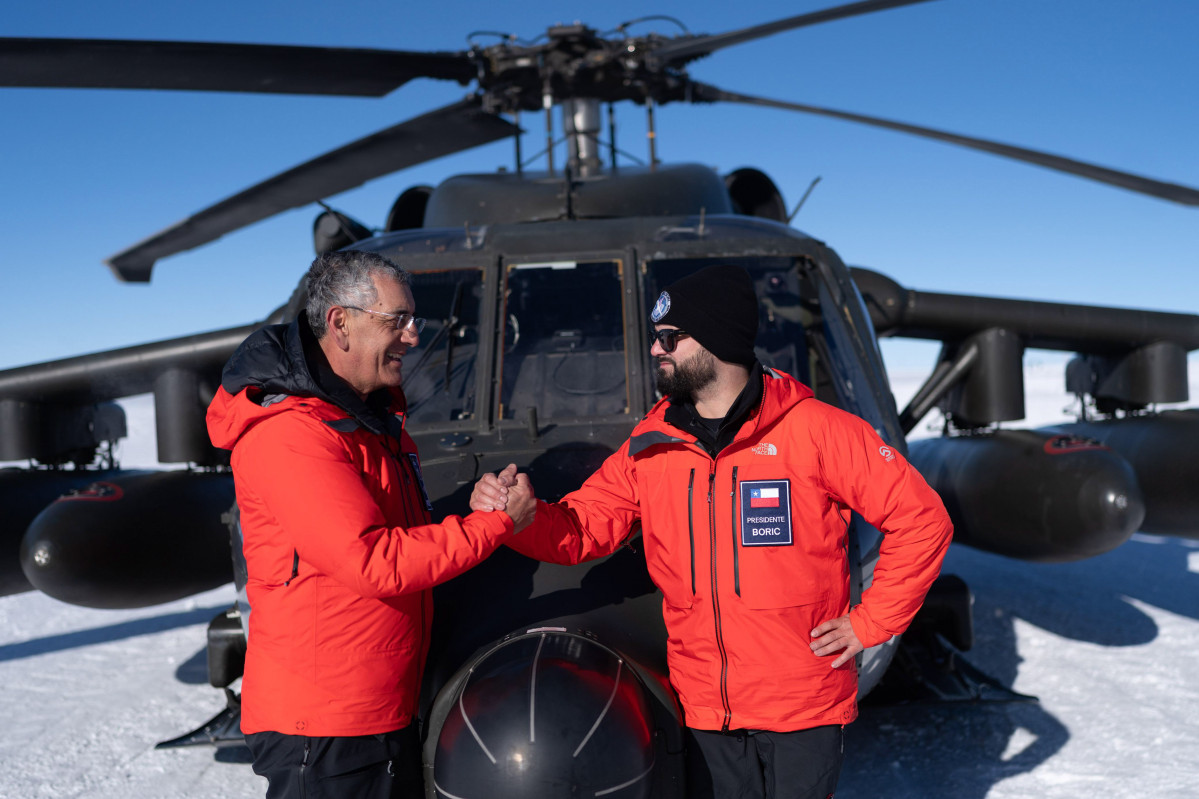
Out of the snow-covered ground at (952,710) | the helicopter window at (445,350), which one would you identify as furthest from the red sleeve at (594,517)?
the snow-covered ground at (952,710)

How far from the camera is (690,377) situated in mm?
2344

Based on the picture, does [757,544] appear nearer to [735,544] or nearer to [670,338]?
[735,544]

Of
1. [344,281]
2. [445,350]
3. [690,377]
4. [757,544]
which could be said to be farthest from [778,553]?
[445,350]

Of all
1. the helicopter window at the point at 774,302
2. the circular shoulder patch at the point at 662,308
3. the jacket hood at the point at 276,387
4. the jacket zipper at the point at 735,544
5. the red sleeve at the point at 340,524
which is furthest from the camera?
the helicopter window at the point at 774,302

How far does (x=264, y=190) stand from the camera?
5.58m

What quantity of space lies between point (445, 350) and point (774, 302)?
152 cm

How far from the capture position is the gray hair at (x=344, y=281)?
2.15 m

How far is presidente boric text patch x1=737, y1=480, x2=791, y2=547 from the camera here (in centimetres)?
220

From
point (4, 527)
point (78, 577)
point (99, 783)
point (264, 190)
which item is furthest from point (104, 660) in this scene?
point (264, 190)

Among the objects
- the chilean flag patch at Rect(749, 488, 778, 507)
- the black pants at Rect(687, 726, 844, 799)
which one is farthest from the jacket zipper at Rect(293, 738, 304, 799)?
the chilean flag patch at Rect(749, 488, 778, 507)

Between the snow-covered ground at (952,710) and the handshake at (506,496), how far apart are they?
97.6 inches

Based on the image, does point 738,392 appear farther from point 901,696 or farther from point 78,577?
point 78,577

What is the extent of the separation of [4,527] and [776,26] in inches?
221

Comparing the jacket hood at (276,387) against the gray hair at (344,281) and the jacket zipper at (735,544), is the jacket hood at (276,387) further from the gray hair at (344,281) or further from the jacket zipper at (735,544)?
the jacket zipper at (735,544)
